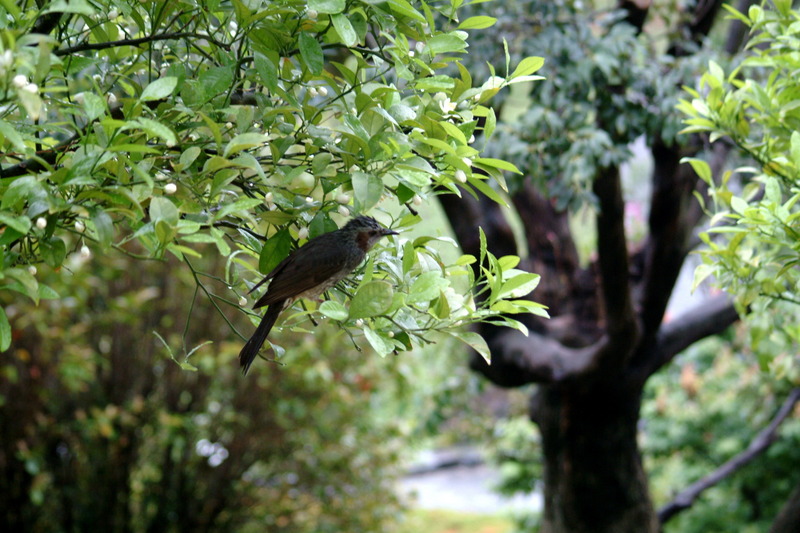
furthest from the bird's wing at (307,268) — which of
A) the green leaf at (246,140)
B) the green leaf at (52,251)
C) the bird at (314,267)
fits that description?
the green leaf at (52,251)

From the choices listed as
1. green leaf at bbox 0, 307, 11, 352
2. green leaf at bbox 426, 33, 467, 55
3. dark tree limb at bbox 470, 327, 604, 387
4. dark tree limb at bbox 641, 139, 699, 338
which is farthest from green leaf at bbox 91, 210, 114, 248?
dark tree limb at bbox 641, 139, 699, 338

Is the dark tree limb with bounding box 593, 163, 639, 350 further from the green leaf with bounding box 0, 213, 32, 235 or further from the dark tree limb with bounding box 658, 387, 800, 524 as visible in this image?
the green leaf with bounding box 0, 213, 32, 235

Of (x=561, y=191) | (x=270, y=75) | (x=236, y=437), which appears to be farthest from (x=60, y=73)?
(x=236, y=437)

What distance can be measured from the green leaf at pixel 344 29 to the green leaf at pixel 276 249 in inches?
15.4

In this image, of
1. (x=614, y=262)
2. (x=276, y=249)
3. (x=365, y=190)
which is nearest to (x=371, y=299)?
(x=365, y=190)

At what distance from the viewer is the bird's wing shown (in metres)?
1.50

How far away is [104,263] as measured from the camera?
516 centimetres

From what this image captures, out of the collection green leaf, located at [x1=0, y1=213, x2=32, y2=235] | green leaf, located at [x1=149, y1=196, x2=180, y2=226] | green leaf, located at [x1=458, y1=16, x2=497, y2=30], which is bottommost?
green leaf, located at [x1=149, y1=196, x2=180, y2=226]

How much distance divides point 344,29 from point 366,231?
1.34ft

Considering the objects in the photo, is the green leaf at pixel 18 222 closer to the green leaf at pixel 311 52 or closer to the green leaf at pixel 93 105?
the green leaf at pixel 93 105

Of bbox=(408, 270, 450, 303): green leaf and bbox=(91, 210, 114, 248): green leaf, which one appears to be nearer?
bbox=(91, 210, 114, 248): green leaf

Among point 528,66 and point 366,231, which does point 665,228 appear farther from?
point 366,231

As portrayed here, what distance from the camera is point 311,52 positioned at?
56.0 inches

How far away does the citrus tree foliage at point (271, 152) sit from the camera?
4.18ft
